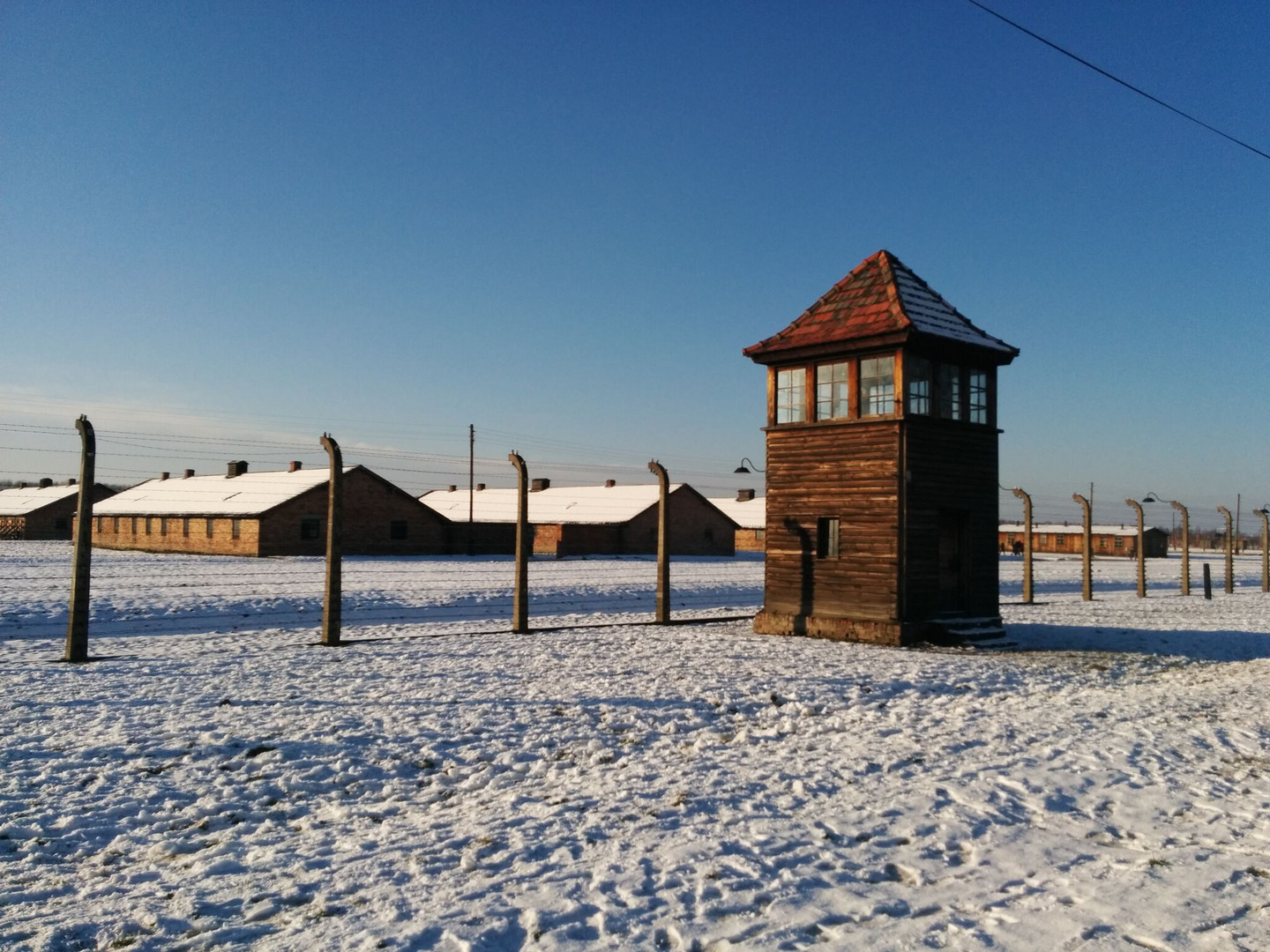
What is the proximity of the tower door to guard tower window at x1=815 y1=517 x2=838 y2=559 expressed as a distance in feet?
7.06

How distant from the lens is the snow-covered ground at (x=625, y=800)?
5.36m

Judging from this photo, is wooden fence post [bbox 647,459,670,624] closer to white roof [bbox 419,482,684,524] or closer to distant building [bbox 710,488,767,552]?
white roof [bbox 419,482,684,524]

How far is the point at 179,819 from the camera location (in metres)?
6.91

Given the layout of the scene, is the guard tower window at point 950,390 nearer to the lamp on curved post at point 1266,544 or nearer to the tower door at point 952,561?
the tower door at point 952,561

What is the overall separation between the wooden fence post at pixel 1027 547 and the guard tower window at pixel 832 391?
10.6 meters

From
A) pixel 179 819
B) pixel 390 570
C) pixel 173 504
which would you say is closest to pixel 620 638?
pixel 179 819

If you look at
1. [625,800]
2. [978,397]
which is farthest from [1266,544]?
[625,800]

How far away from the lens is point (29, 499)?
263 ft

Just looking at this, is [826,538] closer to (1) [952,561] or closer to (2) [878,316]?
(1) [952,561]

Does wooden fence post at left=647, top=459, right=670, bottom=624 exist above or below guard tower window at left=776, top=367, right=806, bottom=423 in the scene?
below

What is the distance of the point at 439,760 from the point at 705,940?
4029mm

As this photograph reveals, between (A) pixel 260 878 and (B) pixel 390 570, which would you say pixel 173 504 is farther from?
(A) pixel 260 878

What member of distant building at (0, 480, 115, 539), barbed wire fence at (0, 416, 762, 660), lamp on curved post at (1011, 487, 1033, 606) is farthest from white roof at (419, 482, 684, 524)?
lamp on curved post at (1011, 487, 1033, 606)

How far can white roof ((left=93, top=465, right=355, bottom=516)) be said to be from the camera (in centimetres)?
5172
